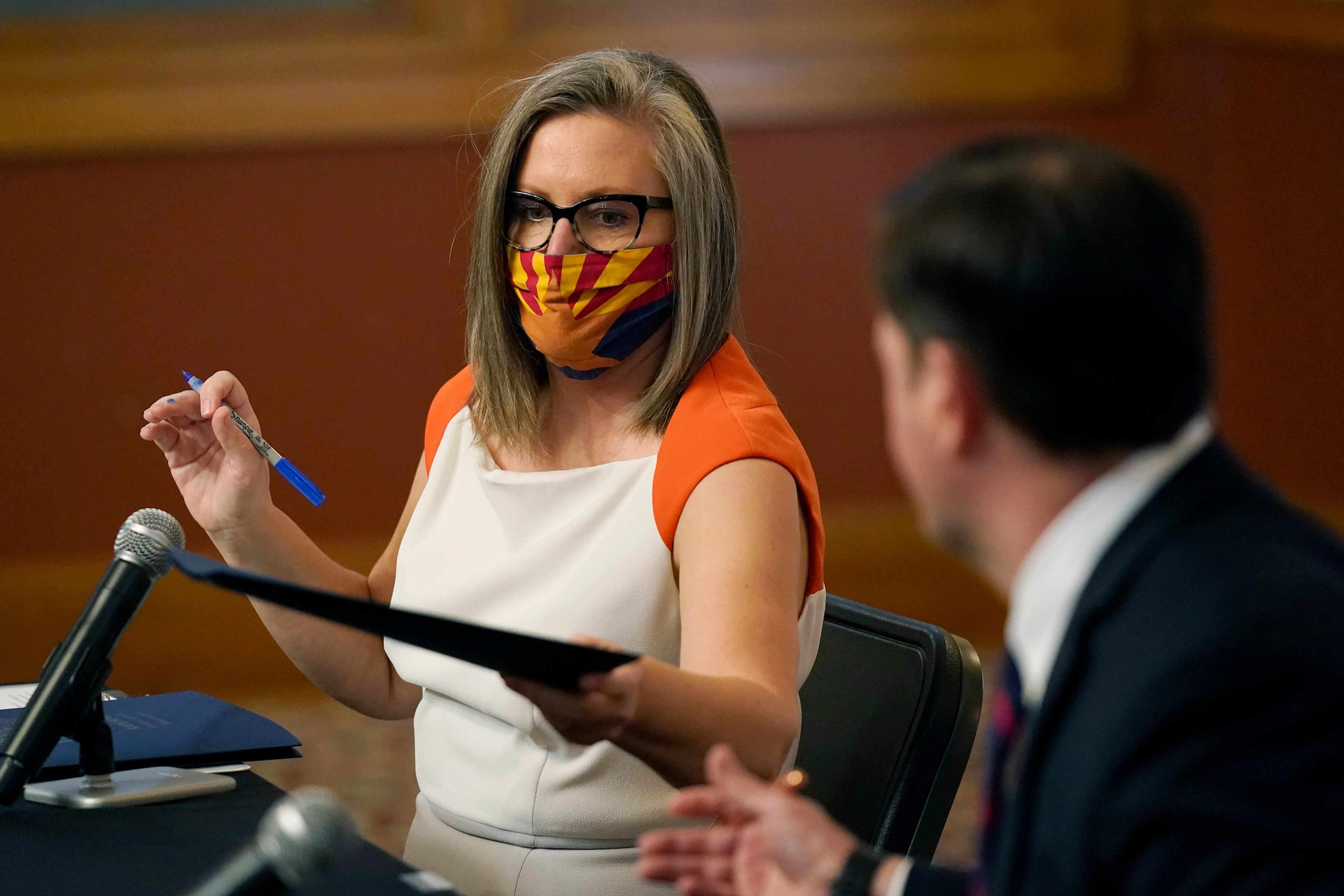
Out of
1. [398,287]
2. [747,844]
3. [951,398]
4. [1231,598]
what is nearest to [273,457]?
[747,844]

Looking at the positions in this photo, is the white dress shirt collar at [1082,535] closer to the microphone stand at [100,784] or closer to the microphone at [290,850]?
the microphone at [290,850]

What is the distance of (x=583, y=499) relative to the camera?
149cm

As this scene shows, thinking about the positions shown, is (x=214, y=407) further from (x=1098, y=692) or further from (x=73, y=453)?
(x=73, y=453)

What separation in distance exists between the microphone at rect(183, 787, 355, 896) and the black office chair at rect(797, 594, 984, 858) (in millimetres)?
755

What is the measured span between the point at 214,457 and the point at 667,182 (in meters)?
0.59

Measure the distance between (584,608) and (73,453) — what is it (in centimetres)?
287

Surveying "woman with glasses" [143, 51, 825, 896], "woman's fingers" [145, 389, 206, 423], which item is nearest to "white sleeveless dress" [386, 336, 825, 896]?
"woman with glasses" [143, 51, 825, 896]

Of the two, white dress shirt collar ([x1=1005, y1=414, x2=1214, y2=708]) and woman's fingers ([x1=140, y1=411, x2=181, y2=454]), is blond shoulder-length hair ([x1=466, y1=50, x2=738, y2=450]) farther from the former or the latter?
white dress shirt collar ([x1=1005, y1=414, x2=1214, y2=708])

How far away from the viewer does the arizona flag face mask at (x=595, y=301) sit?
150 cm

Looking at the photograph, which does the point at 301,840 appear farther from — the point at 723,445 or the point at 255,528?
the point at 255,528

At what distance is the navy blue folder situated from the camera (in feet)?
4.60

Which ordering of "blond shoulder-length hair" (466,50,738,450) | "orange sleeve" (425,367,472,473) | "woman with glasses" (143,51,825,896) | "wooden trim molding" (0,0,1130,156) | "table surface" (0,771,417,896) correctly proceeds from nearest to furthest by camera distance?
"table surface" (0,771,417,896) → "woman with glasses" (143,51,825,896) → "blond shoulder-length hair" (466,50,738,450) → "orange sleeve" (425,367,472,473) → "wooden trim molding" (0,0,1130,156)

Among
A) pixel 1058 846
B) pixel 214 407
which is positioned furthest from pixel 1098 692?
pixel 214 407

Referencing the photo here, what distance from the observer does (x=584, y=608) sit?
142 centimetres
